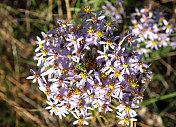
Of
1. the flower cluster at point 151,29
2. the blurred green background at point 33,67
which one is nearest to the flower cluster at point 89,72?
the flower cluster at point 151,29

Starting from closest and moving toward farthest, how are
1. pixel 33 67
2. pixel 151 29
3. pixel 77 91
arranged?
pixel 77 91
pixel 151 29
pixel 33 67

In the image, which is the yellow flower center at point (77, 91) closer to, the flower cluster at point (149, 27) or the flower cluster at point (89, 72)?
the flower cluster at point (89, 72)

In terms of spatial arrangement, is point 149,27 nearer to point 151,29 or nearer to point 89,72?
point 151,29

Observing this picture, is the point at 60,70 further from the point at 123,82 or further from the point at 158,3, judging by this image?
the point at 158,3

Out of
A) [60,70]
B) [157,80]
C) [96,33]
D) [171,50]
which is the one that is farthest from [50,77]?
[171,50]

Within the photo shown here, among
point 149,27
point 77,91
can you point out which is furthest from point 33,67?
point 149,27

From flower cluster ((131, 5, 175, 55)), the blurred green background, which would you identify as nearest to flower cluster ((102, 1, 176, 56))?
flower cluster ((131, 5, 175, 55))
